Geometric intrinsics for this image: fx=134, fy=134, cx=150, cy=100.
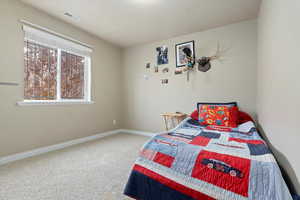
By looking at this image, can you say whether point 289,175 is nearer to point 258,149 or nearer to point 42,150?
point 258,149

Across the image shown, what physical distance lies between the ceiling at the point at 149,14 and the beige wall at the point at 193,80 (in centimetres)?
29

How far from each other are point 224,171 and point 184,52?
2674mm

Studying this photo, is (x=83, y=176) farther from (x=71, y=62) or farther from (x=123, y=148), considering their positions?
(x=71, y=62)

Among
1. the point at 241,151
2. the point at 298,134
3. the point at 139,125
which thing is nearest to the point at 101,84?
the point at 139,125

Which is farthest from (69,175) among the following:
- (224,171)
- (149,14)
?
(149,14)

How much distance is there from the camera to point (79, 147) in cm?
264

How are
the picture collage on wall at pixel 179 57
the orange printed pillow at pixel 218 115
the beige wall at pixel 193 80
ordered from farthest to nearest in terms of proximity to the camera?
the picture collage on wall at pixel 179 57 → the beige wall at pixel 193 80 → the orange printed pillow at pixel 218 115

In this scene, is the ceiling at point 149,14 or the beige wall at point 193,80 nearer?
the ceiling at point 149,14

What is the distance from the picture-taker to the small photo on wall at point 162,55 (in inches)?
131

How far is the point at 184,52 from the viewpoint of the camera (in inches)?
121

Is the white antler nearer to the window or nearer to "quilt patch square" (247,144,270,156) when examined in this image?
"quilt patch square" (247,144,270,156)

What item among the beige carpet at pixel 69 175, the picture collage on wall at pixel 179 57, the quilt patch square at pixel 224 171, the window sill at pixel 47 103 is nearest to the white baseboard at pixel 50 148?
A: the beige carpet at pixel 69 175

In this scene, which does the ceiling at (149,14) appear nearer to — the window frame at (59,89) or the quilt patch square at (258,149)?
the window frame at (59,89)

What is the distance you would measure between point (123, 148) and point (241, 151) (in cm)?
205
